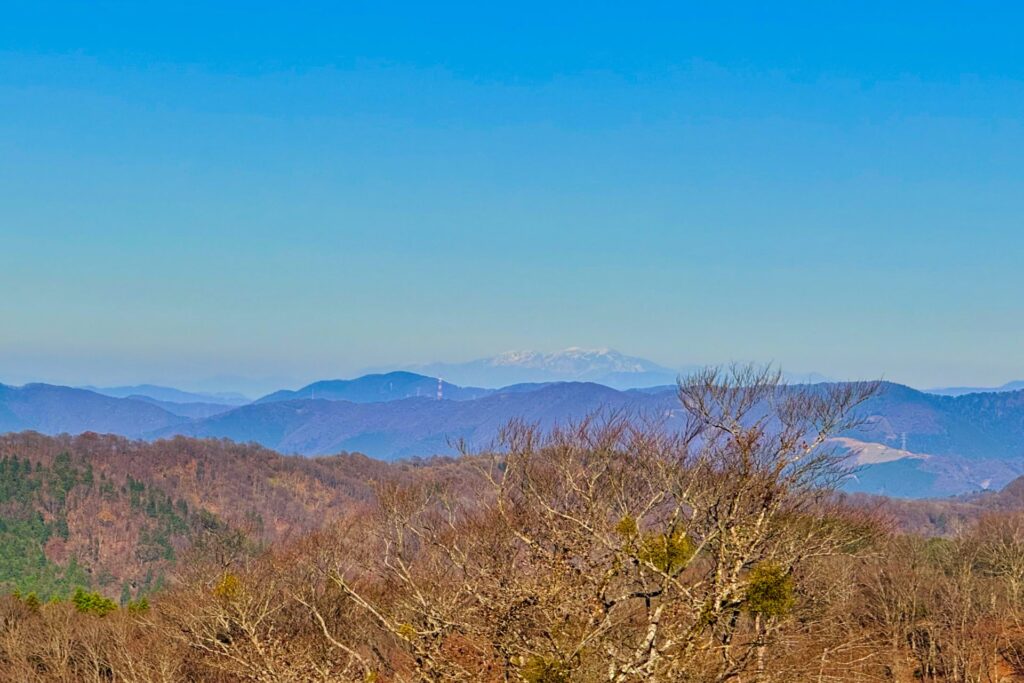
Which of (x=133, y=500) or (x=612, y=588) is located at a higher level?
(x=612, y=588)

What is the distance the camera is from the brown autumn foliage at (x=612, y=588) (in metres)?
13.5

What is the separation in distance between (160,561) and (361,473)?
61.4 meters

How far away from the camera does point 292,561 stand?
38.0 m

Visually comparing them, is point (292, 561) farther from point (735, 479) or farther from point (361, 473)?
point (361, 473)

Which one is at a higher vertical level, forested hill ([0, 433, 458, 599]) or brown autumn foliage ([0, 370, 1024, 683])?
brown autumn foliage ([0, 370, 1024, 683])

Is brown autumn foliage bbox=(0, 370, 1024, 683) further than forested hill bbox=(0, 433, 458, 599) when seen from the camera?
No

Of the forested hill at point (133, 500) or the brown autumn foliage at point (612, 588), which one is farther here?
the forested hill at point (133, 500)

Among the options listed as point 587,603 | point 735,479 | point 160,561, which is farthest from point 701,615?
point 160,561

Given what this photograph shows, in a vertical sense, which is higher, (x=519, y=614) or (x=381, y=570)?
(x=519, y=614)

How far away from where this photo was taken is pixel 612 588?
18.4 meters

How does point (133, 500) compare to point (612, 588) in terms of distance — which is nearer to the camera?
point (612, 588)

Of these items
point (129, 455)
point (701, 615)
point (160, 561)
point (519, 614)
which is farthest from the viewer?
point (129, 455)

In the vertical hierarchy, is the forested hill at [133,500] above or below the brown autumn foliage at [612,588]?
below

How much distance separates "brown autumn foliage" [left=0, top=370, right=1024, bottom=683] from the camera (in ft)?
44.1
